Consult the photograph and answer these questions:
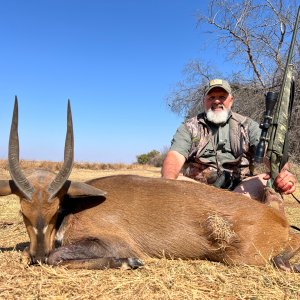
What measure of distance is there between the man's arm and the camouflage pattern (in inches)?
11.1

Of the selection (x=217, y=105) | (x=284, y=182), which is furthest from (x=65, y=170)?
(x=217, y=105)

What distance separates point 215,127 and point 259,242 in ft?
9.69

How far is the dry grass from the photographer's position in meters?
3.03

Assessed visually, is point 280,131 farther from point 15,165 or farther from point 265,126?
point 15,165

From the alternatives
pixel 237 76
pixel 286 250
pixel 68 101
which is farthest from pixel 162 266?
pixel 237 76

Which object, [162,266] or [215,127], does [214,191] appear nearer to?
[162,266]

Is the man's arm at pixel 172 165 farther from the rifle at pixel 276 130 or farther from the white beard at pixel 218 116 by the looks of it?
the rifle at pixel 276 130

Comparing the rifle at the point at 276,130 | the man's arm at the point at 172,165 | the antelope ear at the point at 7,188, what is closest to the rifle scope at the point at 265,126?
the rifle at the point at 276,130

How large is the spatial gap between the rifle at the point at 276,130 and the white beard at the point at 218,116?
40.5 inches

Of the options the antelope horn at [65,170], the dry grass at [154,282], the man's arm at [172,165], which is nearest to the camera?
the dry grass at [154,282]

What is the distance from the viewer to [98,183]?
Answer: 457 cm

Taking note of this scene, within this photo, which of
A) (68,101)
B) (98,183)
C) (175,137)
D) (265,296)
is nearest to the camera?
(265,296)

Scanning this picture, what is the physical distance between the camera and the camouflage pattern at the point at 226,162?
6238 mm

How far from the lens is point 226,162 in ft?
20.5
